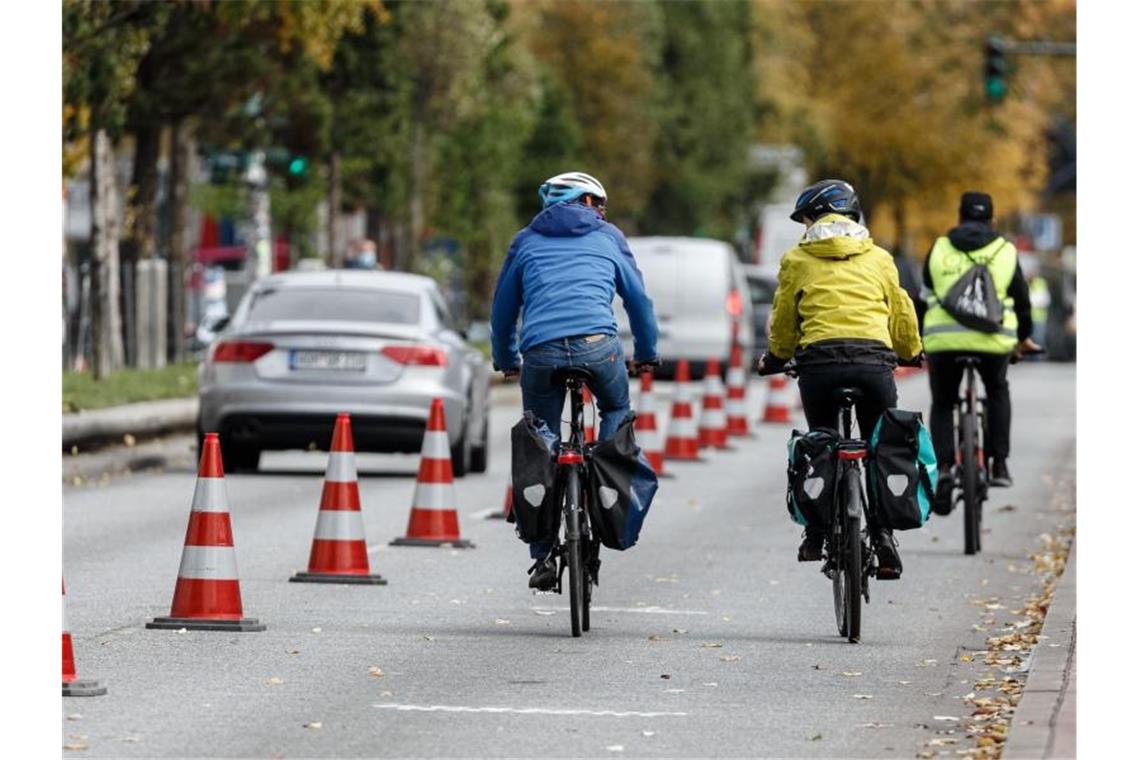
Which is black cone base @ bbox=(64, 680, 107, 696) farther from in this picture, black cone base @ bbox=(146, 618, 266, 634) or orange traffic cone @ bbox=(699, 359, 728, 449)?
orange traffic cone @ bbox=(699, 359, 728, 449)

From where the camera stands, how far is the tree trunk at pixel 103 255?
2892cm

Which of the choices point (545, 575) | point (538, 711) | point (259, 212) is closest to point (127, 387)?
point (259, 212)

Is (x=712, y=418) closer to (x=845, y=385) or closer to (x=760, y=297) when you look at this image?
(x=845, y=385)

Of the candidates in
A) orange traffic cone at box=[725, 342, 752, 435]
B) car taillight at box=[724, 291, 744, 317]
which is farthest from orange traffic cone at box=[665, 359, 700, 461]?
car taillight at box=[724, 291, 744, 317]

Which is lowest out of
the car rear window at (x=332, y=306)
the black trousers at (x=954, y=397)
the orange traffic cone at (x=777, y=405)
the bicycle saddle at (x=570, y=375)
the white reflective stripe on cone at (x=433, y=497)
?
the orange traffic cone at (x=777, y=405)

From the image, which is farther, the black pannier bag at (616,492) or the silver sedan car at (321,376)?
the silver sedan car at (321,376)

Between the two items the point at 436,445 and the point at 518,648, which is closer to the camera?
the point at 518,648

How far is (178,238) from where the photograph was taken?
34.5m

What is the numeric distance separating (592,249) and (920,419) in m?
1.48

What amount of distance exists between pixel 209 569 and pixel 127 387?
16056mm

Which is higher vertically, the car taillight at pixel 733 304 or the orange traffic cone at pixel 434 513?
the car taillight at pixel 733 304

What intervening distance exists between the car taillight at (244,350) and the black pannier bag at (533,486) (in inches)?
361

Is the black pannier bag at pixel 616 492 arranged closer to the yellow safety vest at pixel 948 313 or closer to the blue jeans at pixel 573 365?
the blue jeans at pixel 573 365

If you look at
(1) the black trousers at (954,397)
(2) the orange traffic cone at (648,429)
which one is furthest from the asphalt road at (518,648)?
(2) the orange traffic cone at (648,429)
